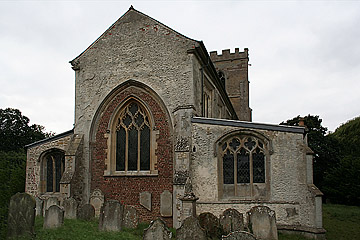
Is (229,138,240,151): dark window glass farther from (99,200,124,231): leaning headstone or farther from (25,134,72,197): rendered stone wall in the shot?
(25,134,72,197): rendered stone wall

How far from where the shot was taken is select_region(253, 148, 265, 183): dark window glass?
40.4 feet

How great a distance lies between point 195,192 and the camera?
12539mm

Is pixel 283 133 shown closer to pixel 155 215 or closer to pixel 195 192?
pixel 195 192

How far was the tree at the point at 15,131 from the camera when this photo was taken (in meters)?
35.3

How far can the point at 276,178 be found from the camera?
12.1 m

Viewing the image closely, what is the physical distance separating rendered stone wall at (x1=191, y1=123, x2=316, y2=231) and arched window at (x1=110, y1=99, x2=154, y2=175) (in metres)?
2.44

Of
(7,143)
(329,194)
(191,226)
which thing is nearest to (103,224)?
(191,226)

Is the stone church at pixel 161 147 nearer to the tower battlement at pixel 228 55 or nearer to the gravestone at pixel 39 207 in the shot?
the gravestone at pixel 39 207

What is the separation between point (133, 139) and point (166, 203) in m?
3.20

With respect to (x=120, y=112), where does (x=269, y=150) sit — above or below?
below

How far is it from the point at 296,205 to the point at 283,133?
2.59 metres

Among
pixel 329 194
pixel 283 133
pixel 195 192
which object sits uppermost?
pixel 283 133

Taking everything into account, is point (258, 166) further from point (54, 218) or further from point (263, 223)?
point (54, 218)

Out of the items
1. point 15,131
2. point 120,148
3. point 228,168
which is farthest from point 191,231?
point 15,131
